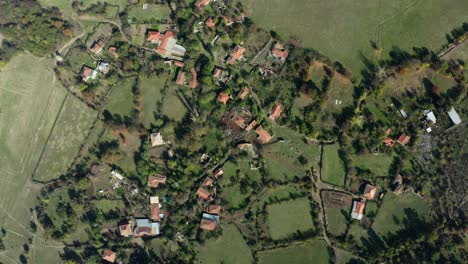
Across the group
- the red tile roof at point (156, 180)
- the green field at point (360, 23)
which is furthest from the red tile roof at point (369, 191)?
the red tile roof at point (156, 180)

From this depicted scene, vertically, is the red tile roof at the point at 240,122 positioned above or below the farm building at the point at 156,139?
above

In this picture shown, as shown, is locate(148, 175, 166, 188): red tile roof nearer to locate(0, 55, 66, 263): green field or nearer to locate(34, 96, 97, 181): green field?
locate(34, 96, 97, 181): green field

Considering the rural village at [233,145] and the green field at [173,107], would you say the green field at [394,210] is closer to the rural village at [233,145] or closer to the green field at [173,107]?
the rural village at [233,145]

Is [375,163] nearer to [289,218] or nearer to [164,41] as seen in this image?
[289,218]

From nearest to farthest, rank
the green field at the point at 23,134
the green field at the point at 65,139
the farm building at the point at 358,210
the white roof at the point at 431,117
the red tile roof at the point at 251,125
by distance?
the farm building at the point at 358,210 < the white roof at the point at 431,117 < the red tile roof at the point at 251,125 < the green field at the point at 65,139 < the green field at the point at 23,134

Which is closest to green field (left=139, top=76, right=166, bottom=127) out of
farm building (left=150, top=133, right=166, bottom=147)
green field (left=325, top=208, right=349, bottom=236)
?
farm building (left=150, top=133, right=166, bottom=147)

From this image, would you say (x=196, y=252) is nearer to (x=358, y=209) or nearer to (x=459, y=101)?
(x=358, y=209)

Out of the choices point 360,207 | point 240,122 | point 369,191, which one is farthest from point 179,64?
point 360,207

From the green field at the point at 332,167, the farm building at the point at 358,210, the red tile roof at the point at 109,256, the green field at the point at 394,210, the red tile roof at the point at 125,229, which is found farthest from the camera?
the red tile roof at the point at 109,256
